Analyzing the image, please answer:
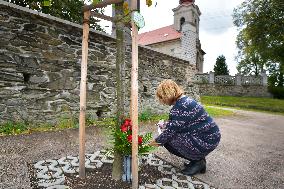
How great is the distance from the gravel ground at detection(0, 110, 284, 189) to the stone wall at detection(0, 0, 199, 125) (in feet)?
2.52

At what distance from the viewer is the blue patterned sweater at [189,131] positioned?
3.33 m

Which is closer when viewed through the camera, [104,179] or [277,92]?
[104,179]

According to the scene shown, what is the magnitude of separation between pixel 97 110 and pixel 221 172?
4.00m

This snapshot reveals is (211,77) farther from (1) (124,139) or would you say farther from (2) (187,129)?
(1) (124,139)

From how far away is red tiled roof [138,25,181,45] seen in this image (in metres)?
37.7

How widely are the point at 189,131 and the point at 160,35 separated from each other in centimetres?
3815

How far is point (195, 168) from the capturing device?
342cm

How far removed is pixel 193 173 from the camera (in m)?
3.38

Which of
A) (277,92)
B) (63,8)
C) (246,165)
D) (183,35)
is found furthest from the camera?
(183,35)

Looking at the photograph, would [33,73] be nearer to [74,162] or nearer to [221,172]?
[74,162]

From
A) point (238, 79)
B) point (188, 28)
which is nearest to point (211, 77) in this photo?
point (238, 79)

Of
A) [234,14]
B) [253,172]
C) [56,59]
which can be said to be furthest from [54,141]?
[234,14]

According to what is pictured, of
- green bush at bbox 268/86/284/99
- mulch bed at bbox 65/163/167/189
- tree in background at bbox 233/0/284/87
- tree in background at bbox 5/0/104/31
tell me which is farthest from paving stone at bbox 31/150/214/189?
green bush at bbox 268/86/284/99

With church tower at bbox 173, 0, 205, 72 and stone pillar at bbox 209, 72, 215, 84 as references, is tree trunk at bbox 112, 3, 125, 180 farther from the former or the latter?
church tower at bbox 173, 0, 205, 72
